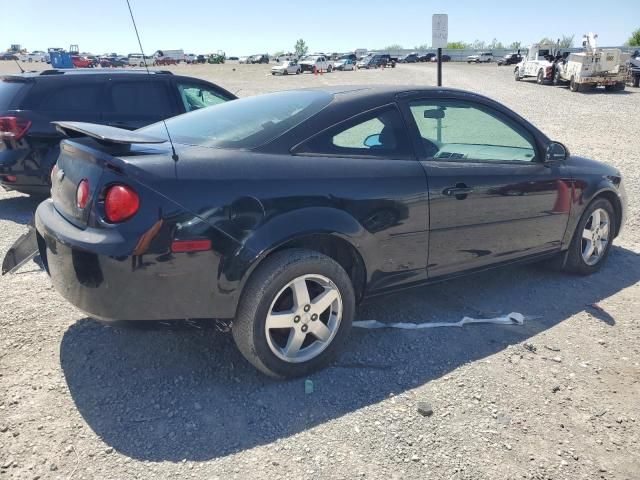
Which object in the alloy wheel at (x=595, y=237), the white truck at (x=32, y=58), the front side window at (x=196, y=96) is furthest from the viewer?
the white truck at (x=32, y=58)

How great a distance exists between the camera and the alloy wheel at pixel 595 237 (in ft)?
15.6

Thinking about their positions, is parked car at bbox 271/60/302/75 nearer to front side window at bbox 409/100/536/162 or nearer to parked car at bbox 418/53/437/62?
parked car at bbox 418/53/437/62

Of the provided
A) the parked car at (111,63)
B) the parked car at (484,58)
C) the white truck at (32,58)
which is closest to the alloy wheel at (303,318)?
the parked car at (111,63)

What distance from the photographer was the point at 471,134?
4.42m

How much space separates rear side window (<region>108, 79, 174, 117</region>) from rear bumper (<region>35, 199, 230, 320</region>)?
14.0 ft

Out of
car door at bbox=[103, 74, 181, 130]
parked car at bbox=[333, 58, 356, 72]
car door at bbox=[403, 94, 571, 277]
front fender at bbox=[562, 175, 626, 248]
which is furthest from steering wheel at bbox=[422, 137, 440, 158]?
parked car at bbox=[333, 58, 356, 72]

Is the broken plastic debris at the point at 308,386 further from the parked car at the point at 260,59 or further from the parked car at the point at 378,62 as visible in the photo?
the parked car at the point at 260,59

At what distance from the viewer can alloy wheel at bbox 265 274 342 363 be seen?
3.00 metres

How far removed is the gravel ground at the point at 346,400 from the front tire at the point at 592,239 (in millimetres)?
514

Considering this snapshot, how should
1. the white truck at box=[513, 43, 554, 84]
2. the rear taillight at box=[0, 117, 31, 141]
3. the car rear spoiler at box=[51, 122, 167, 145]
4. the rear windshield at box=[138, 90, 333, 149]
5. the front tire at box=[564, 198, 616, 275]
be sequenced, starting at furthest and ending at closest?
the white truck at box=[513, 43, 554, 84] → the rear taillight at box=[0, 117, 31, 141] → the front tire at box=[564, 198, 616, 275] → the rear windshield at box=[138, 90, 333, 149] → the car rear spoiler at box=[51, 122, 167, 145]

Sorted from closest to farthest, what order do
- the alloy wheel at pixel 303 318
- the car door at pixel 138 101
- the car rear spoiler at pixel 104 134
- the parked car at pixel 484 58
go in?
the car rear spoiler at pixel 104 134, the alloy wheel at pixel 303 318, the car door at pixel 138 101, the parked car at pixel 484 58

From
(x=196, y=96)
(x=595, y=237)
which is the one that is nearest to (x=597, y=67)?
(x=196, y=96)

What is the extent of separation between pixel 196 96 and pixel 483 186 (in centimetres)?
469

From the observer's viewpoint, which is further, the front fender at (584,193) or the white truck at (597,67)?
the white truck at (597,67)
